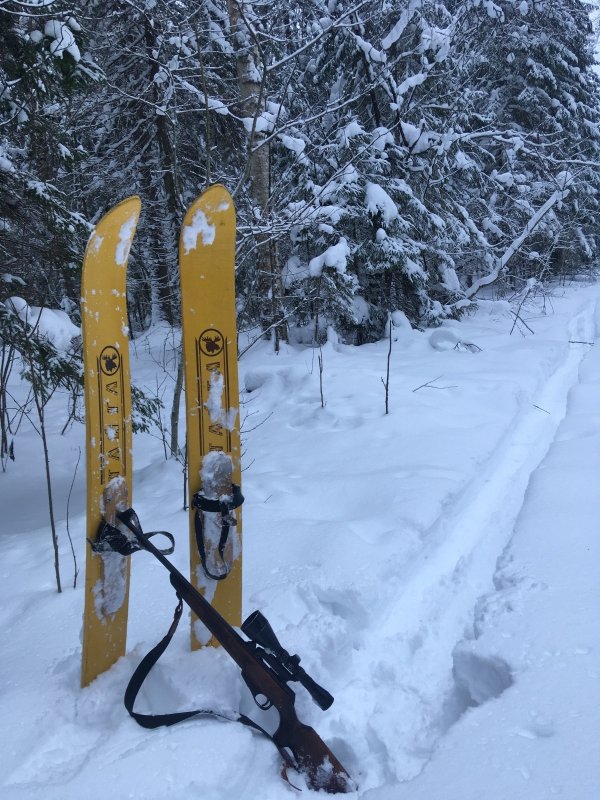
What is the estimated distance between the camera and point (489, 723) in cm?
193

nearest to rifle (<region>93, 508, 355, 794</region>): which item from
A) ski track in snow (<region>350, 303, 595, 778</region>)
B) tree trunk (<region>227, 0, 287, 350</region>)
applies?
ski track in snow (<region>350, 303, 595, 778</region>)

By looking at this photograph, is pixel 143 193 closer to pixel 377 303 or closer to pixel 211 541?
pixel 377 303

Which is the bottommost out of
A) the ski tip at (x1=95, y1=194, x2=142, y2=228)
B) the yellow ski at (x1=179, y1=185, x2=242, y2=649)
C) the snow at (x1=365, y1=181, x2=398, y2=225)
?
the yellow ski at (x1=179, y1=185, x2=242, y2=649)

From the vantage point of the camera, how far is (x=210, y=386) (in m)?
2.29

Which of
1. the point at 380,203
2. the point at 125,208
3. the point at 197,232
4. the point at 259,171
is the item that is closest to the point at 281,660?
the point at 197,232

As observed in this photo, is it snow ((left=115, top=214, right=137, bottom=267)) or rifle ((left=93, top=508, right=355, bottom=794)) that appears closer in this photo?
rifle ((left=93, top=508, right=355, bottom=794))

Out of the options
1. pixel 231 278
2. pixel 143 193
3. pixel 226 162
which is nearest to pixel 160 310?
pixel 143 193

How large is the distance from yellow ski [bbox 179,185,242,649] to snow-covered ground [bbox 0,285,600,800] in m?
0.40

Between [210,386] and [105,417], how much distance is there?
44 cm

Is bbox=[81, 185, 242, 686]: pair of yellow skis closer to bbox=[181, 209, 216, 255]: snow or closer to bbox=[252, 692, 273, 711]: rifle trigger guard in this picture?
bbox=[181, 209, 216, 255]: snow

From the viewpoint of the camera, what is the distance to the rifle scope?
183cm

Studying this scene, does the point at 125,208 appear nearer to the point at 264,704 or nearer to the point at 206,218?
the point at 206,218

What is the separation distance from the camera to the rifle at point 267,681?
5.84ft

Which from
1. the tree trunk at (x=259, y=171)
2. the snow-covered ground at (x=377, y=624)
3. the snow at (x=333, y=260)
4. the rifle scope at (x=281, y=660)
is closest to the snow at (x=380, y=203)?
the snow at (x=333, y=260)
